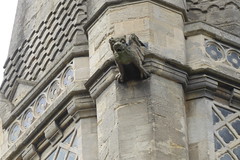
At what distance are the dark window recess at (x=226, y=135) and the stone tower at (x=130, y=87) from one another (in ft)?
0.04

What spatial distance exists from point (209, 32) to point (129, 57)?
1.99 meters

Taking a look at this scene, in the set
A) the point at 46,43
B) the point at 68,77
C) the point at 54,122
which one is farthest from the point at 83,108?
the point at 46,43

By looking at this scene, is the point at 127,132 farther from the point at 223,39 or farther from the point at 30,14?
the point at 30,14

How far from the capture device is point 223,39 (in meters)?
20.9

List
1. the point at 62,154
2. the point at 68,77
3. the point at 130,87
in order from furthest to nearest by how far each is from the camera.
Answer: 1. the point at 68,77
2. the point at 62,154
3. the point at 130,87

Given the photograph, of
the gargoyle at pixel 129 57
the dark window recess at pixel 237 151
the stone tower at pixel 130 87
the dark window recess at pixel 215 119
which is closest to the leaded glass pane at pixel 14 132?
the stone tower at pixel 130 87

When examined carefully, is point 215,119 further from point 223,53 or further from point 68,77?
point 68,77

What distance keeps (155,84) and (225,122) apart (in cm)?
103

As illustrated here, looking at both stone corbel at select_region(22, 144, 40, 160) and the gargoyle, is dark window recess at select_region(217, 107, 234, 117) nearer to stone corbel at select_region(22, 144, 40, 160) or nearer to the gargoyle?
Result: the gargoyle

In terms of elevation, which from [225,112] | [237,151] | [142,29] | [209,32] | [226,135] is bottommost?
[237,151]

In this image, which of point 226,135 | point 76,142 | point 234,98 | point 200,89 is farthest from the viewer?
point 76,142

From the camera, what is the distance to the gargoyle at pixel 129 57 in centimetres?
1911

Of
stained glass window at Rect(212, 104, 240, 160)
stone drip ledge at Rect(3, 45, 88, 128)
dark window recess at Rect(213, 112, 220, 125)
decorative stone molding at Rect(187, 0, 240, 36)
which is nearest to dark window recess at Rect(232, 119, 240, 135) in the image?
stained glass window at Rect(212, 104, 240, 160)

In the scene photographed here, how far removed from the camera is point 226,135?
65.3 ft
